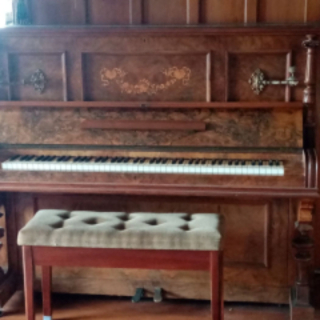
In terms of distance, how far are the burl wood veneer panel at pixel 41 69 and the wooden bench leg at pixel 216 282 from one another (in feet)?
3.54

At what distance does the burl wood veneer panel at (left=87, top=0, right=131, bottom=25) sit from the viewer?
A: 2.58m

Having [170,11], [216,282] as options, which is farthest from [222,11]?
[216,282]

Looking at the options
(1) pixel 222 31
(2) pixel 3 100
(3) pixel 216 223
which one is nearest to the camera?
(3) pixel 216 223

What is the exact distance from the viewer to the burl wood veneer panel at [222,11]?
8.25ft

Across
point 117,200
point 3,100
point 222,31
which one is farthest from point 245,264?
point 3,100

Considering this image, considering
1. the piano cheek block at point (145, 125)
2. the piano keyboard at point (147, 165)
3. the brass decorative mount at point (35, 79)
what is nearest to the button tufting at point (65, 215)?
the piano keyboard at point (147, 165)

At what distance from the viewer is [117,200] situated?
262 centimetres

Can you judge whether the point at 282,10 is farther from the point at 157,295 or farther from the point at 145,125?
the point at 157,295

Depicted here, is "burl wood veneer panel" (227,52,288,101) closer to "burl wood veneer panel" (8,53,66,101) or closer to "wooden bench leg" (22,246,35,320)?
"burl wood veneer panel" (8,53,66,101)

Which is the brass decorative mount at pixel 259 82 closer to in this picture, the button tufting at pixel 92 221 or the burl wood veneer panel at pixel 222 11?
the burl wood veneer panel at pixel 222 11

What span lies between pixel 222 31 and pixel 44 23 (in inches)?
34.4

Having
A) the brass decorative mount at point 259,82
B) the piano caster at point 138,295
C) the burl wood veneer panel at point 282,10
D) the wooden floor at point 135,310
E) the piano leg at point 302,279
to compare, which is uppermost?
the burl wood veneer panel at point 282,10

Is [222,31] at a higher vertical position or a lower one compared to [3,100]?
higher

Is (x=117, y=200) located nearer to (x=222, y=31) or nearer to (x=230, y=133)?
(x=230, y=133)
